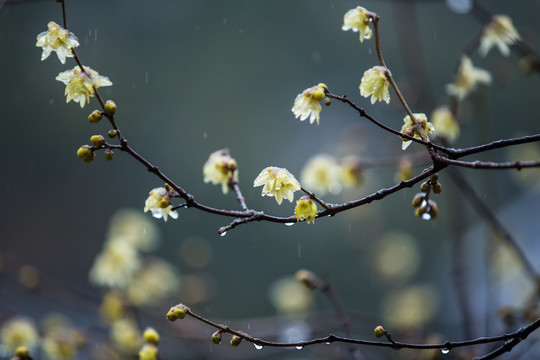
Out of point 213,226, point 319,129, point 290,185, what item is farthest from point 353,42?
point 290,185

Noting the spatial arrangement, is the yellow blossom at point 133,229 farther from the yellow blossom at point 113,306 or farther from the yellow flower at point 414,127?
the yellow flower at point 414,127

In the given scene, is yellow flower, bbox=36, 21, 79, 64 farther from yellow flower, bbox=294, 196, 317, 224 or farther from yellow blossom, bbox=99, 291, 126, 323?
yellow blossom, bbox=99, 291, 126, 323

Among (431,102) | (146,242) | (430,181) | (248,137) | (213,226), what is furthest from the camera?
(248,137)

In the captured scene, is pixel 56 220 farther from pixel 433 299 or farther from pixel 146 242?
pixel 433 299

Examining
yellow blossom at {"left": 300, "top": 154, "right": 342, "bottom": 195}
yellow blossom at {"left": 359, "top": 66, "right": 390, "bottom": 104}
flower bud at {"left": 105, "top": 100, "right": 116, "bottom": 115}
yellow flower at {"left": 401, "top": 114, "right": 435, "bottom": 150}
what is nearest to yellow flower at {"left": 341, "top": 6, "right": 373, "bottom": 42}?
yellow blossom at {"left": 359, "top": 66, "right": 390, "bottom": 104}

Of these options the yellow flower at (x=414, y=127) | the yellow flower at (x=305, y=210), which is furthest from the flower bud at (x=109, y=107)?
the yellow flower at (x=414, y=127)

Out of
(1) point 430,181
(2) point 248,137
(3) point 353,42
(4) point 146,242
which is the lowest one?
(1) point 430,181
